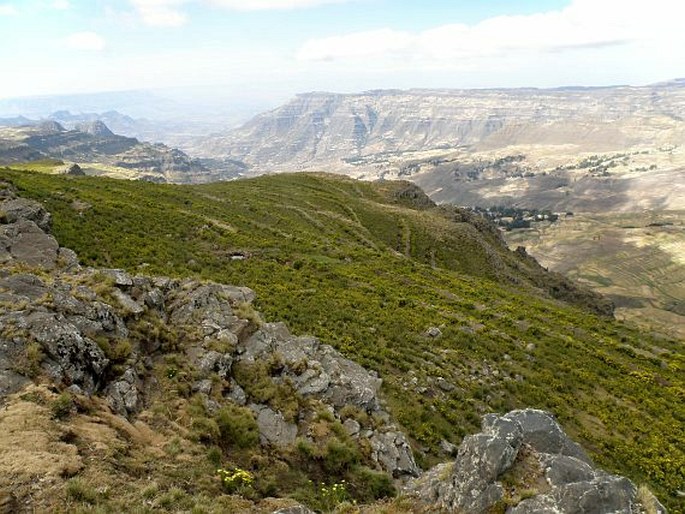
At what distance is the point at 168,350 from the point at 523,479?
1535 cm

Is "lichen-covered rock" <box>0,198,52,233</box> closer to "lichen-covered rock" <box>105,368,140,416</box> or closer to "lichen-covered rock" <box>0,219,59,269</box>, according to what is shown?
"lichen-covered rock" <box>0,219,59,269</box>

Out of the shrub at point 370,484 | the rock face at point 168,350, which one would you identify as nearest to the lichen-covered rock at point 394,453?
the rock face at point 168,350

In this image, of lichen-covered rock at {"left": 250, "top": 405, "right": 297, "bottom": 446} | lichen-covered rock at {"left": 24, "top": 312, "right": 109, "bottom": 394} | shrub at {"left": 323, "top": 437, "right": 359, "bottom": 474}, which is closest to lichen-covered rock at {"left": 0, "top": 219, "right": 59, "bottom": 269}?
lichen-covered rock at {"left": 24, "top": 312, "right": 109, "bottom": 394}

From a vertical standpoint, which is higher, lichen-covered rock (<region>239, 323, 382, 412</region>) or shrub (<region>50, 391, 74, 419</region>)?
shrub (<region>50, 391, 74, 419</region>)

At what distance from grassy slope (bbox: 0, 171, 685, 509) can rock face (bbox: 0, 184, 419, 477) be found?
360 cm

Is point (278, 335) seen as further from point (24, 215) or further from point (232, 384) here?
point (24, 215)

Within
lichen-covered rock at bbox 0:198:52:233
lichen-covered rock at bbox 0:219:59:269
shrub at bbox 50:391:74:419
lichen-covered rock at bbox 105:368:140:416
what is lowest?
lichen-covered rock at bbox 105:368:140:416

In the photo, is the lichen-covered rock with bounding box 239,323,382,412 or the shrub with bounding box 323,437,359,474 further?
the lichen-covered rock with bounding box 239,323,382,412

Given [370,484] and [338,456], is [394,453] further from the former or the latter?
[338,456]

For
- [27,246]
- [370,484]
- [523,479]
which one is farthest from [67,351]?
[523,479]

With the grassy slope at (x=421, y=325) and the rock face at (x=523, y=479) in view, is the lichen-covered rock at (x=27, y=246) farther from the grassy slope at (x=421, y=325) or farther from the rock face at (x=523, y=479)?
the rock face at (x=523, y=479)

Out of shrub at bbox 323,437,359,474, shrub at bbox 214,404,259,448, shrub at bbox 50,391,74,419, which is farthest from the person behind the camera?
shrub at bbox 323,437,359,474

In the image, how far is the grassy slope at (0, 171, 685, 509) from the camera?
26906 mm

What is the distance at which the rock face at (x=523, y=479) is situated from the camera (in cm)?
1266
